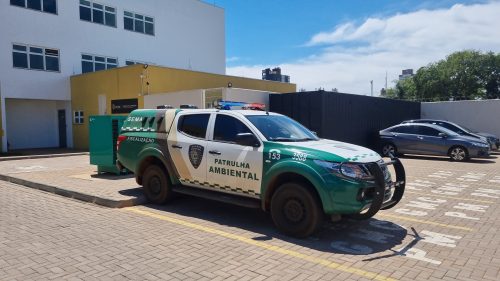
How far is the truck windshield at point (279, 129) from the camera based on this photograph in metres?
6.14

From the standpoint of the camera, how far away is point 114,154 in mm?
10789

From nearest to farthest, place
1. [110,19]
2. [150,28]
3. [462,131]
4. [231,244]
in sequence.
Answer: [231,244] < [462,131] < [110,19] < [150,28]

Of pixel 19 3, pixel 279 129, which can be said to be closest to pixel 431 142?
pixel 279 129

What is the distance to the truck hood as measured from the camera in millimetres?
5258

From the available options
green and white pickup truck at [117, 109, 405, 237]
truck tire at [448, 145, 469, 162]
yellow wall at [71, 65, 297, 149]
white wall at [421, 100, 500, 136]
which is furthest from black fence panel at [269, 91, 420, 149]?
green and white pickup truck at [117, 109, 405, 237]

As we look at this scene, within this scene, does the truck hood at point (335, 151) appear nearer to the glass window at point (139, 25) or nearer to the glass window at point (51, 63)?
the glass window at point (51, 63)

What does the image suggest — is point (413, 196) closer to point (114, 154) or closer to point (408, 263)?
point (408, 263)

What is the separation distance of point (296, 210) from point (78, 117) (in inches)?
799

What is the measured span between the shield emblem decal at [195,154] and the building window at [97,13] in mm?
20288

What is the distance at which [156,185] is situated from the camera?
759 centimetres

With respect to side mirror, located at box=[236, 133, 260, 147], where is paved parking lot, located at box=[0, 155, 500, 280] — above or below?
below

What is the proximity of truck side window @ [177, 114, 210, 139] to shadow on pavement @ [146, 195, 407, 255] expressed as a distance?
143cm

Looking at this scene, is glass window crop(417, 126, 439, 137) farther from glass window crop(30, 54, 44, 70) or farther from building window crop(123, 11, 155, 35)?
glass window crop(30, 54, 44, 70)

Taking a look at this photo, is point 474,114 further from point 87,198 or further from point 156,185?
point 87,198
